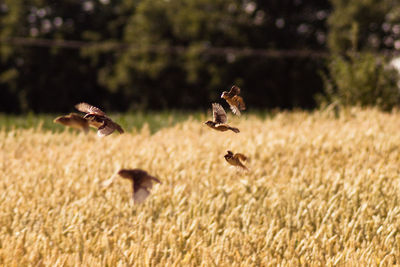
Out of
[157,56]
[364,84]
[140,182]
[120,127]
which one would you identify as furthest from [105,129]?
[157,56]

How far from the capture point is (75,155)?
3.78 metres

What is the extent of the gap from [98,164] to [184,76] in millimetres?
14960

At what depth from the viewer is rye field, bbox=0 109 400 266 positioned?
2291 mm

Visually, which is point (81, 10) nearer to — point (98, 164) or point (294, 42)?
point (294, 42)

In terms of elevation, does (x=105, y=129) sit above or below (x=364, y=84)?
below

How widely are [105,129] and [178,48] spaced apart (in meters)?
15.9

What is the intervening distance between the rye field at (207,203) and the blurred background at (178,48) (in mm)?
11725

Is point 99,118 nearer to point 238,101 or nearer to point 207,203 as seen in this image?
point 238,101

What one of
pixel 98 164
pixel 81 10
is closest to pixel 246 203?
pixel 98 164

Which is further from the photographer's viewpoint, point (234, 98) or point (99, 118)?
point (234, 98)

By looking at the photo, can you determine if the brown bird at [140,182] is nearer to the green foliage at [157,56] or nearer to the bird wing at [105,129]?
the bird wing at [105,129]

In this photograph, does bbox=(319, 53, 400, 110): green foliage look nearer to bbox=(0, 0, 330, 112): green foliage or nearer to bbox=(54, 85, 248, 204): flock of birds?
bbox=(54, 85, 248, 204): flock of birds

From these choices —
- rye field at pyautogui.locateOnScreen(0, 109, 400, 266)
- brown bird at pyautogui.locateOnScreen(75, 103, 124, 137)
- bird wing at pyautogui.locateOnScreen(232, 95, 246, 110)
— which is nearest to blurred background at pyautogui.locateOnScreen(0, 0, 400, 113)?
rye field at pyautogui.locateOnScreen(0, 109, 400, 266)

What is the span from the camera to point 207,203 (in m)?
2.85
